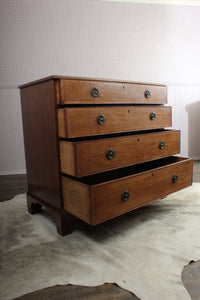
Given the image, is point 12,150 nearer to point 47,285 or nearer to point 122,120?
point 122,120

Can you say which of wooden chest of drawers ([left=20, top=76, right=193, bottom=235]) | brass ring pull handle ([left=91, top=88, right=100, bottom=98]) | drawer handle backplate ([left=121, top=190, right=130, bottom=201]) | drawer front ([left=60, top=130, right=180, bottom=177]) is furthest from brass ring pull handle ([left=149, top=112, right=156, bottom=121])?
drawer handle backplate ([left=121, top=190, right=130, bottom=201])

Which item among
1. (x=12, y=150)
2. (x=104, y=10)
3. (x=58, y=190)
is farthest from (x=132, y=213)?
(x=104, y=10)

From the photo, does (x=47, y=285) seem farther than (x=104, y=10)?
No

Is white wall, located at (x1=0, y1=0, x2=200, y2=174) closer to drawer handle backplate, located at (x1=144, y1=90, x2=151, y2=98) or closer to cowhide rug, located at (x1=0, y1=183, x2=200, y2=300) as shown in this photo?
drawer handle backplate, located at (x1=144, y1=90, x2=151, y2=98)

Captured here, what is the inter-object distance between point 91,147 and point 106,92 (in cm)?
33

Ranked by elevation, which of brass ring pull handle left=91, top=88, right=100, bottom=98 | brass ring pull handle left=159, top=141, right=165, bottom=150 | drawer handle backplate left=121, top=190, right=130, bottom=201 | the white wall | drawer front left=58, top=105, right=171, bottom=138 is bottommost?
drawer handle backplate left=121, top=190, right=130, bottom=201

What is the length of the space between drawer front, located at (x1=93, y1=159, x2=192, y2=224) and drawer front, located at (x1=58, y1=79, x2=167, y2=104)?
0.43 m

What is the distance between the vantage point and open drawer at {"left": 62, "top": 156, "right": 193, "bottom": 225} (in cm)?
110

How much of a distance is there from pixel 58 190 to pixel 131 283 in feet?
1.90

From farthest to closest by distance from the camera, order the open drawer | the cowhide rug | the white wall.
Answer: the white wall < the open drawer < the cowhide rug

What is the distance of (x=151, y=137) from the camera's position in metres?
1.46

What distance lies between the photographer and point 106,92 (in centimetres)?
127

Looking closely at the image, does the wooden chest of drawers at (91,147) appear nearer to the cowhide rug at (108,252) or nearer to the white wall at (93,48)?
the cowhide rug at (108,252)

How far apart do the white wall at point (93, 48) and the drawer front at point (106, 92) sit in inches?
57.8
